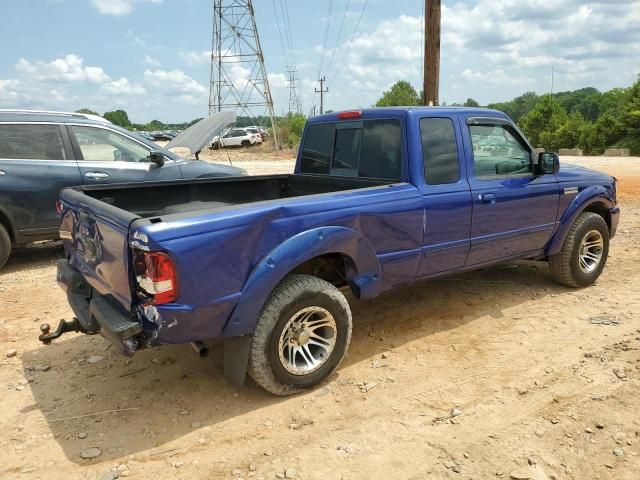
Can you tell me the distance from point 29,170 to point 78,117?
99 centimetres

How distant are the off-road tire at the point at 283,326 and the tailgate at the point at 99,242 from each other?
82 cm

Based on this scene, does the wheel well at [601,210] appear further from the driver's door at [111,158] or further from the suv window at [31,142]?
the suv window at [31,142]

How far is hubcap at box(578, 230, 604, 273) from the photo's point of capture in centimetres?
549

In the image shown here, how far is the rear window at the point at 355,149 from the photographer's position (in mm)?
4184

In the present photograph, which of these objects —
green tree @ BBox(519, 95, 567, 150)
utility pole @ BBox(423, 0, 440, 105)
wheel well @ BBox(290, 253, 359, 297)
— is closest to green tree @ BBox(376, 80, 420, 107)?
green tree @ BBox(519, 95, 567, 150)

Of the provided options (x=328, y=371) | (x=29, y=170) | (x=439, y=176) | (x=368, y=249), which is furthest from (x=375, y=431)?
(x=29, y=170)

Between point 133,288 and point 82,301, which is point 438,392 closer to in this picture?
point 133,288

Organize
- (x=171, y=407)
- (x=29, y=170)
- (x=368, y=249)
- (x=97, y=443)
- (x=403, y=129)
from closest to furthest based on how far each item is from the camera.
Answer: (x=97, y=443) → (x=171, y=407) → (x=368, y=249) → (x=403, y=129) → (x=29, y=170)

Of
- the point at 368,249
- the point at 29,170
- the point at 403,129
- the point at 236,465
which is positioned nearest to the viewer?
the point at 236,465

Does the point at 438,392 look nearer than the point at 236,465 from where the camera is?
No

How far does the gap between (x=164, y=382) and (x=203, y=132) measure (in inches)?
282

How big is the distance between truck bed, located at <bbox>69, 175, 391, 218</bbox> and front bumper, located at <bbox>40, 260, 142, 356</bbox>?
27.3 inches

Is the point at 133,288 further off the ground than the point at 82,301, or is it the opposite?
the point at 133,288

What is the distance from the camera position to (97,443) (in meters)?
3.09
